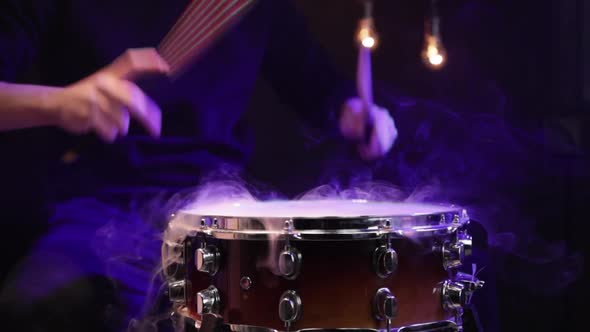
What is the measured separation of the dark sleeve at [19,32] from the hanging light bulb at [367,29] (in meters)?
1.31

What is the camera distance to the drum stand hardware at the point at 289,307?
1.19 m

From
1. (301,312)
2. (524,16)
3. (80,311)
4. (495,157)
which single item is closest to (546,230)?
(495,157)

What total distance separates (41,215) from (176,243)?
1.95 feet

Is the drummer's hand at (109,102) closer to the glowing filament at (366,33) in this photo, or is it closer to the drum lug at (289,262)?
the drum lug at (289,262)

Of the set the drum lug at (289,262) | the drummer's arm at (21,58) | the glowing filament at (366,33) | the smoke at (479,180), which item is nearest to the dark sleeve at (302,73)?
the glowing filament at (366,33)

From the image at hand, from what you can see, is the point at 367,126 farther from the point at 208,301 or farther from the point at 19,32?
the point at 19,32

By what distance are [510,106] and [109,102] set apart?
1749mm

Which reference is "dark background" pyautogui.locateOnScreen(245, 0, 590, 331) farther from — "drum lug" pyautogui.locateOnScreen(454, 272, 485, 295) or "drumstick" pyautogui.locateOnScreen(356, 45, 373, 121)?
"drum lug" pyautogui.locateOnScreen(454, 272, 485, 295)

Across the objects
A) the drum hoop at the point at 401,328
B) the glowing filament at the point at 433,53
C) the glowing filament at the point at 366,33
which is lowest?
the drum hoop at the point at 401,328

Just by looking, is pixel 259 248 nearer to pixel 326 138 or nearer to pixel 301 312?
pixel 301 312

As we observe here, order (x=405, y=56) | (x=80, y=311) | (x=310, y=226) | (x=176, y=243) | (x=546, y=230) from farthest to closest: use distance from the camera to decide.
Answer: (x=405, y=56) < (x=546, y=230) < (x=80, y=311) < (x=176, y=243) < (x=310, y=226)

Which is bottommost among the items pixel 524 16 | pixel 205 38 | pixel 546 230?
pixel 546 230

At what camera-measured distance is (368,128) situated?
73.6 inches

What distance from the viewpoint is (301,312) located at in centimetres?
122
